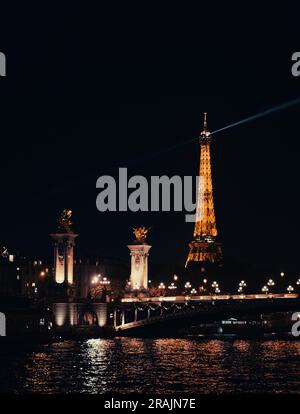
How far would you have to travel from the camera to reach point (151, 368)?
8119 cm

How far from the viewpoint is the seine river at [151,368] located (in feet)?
229

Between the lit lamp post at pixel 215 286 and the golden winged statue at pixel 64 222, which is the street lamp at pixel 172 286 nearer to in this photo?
the lit lamp post at pixel 215 286

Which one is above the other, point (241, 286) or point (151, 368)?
point (241, 286)

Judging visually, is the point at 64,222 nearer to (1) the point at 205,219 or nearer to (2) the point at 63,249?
(2) the point at 63,249

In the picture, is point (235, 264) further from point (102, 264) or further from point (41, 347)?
point (41, 347)

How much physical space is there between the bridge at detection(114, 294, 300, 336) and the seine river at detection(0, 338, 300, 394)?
11.0 meters

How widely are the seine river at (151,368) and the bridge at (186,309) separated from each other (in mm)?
10952

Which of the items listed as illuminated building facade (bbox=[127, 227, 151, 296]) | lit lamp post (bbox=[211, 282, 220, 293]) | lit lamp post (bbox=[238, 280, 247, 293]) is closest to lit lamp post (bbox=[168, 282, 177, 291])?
lit lamp post (bbox=[211, 282, 220, 293])

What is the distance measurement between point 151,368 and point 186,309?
4744cm

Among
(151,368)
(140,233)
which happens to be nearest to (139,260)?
(140,233)

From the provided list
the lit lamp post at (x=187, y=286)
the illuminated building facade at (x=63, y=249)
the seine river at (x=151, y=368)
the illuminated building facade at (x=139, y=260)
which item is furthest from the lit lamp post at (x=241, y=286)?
the seine river at (x=151, y=368)

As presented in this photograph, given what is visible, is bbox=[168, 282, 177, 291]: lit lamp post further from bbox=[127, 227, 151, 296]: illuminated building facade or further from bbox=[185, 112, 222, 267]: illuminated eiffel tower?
bbox=[127, 227, 151, 296]: illuminated building facade

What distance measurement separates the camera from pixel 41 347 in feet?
327
